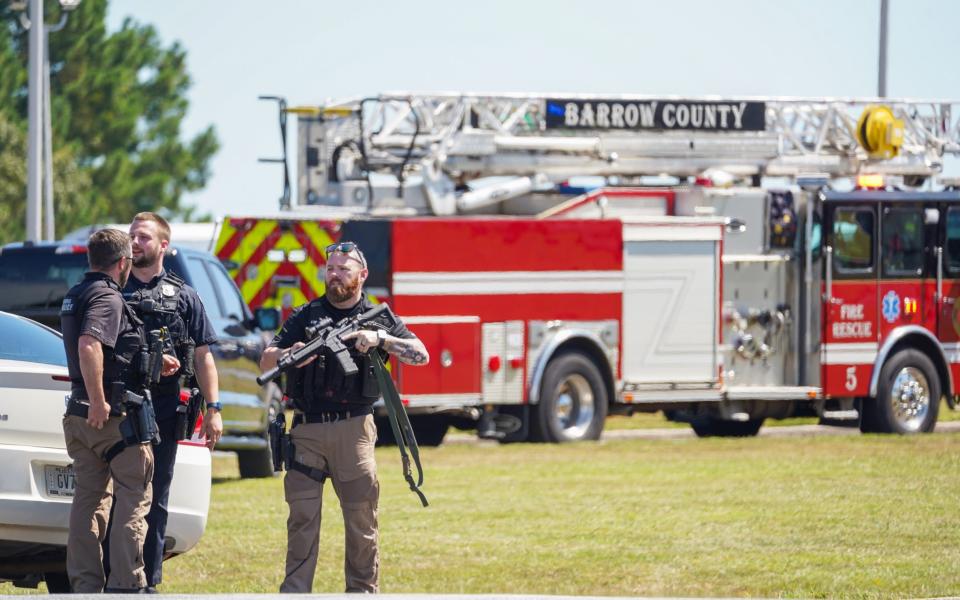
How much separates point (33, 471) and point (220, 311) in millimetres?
6160

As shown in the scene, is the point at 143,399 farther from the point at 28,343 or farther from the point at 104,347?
the point at 28,343

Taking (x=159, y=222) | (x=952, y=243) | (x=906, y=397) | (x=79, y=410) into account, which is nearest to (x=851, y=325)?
(x=906, y=397)

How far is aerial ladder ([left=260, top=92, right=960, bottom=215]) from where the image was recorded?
19375 millimetres

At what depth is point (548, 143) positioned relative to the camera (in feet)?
65.4

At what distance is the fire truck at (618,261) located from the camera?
1789 centimetres

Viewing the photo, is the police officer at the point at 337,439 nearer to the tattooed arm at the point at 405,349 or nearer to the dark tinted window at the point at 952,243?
the tattooed arm at the point at 405,349

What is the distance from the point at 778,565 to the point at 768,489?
3.84 m

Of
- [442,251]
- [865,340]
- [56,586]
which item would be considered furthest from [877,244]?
[56,586]

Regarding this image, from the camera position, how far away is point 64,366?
344 inches

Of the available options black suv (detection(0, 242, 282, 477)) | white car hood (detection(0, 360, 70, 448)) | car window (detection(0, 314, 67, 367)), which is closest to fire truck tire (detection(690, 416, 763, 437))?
black suv (detection(0, 242, 282, 477))

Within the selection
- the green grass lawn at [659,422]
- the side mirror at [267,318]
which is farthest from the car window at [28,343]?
the green grass lawn at [659,422]

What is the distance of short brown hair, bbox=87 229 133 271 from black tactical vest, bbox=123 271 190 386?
275mm

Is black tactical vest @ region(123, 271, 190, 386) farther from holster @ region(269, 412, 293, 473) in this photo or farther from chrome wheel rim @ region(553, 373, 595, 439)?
chrome wheel rim @ region(553, 373, 595, 439)

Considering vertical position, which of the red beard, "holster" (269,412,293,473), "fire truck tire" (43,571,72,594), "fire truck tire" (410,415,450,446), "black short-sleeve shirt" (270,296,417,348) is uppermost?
the red beard
